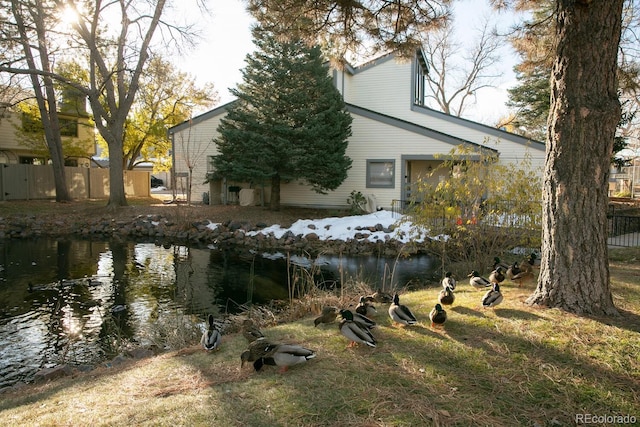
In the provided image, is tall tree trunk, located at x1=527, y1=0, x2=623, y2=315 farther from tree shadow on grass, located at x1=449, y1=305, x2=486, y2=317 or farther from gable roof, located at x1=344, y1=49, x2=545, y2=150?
gable roof, located at x1=344, y1=49, x2=545, y2=150

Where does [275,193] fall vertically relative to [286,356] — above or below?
above

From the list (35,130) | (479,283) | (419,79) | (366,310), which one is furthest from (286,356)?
(35,130)

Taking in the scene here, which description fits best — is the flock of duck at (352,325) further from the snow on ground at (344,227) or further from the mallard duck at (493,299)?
the snow on ground at (344,227)

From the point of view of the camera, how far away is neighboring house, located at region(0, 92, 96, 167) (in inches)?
1032

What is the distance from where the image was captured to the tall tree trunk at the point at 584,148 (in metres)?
4.35

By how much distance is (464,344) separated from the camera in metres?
4.20

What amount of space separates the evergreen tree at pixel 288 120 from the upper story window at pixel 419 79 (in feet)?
18.2

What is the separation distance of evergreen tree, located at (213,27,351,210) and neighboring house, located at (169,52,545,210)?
1768mm

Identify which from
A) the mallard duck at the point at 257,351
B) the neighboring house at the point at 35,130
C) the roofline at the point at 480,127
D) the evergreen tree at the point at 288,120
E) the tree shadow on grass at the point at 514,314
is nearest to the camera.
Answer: the mallard duck at the point at 257,351

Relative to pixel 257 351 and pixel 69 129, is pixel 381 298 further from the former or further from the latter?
pixel 69 129

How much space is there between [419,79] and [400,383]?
74.1 feet

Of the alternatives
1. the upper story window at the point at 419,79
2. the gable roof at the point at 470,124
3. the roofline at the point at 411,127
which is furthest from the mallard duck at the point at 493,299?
the upper story window at the point at 419,79

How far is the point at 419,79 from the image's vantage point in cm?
2362

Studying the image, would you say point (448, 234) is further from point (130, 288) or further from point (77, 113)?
point (77, 113)
